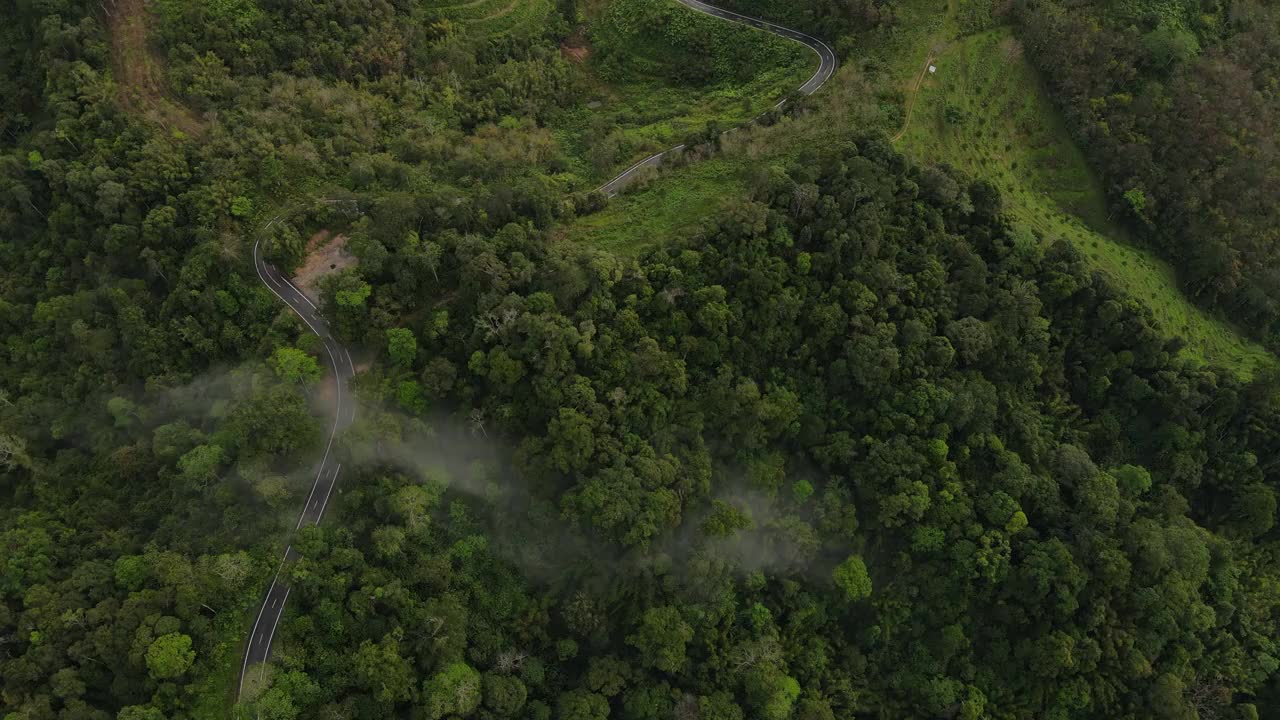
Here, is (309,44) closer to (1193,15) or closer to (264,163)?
(264,163)

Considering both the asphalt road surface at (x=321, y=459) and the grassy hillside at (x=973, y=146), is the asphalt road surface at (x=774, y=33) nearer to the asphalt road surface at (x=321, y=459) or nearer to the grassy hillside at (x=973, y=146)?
the grassy hillside at (x=973, y=146)

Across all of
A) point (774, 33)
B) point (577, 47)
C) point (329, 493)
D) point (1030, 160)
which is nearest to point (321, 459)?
point (329, 493)

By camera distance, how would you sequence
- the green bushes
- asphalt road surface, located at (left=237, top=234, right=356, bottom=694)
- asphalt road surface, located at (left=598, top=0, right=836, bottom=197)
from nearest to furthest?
asphalt road surface, located at (left=237, top=234, right=356, bottom=694)
asphalt road surface, located at (left=598, top=0, right=836, bottom=197)
the green bushes

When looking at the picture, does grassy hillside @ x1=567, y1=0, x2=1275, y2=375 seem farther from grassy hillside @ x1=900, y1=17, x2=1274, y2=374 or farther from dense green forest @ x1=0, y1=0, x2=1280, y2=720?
dense green forest @ x1=0, y1=0, x2=1280, y2=720

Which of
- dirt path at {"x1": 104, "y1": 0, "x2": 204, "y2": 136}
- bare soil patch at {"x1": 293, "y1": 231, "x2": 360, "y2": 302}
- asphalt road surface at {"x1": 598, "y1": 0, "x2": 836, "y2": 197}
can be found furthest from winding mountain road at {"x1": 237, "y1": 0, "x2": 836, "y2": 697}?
dirt path at {"x1": 104, "y1": 0, "x2": 204, "y2": 136}

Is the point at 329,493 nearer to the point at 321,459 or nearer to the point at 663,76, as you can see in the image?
the point at 321,459

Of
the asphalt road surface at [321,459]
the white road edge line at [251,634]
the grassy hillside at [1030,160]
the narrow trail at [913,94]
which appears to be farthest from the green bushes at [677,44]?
the white road edge line at [251,634]
